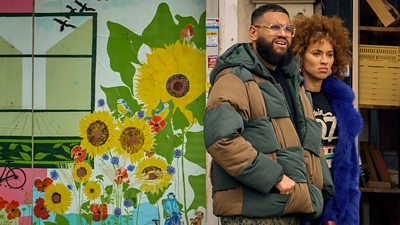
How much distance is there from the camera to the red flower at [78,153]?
655 centimetres

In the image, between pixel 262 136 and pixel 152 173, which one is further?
pixel 152 173

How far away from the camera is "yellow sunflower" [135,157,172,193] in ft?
21.3

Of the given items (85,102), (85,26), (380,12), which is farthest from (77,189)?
(380,12)

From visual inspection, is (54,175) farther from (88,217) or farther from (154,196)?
(154,196)

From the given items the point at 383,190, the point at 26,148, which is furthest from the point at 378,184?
the point at 26,148

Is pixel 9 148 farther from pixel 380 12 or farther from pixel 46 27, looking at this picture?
pixel 380 12

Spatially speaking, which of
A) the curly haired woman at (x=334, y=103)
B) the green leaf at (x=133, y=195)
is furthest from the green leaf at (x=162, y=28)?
the curly haired woman at (x=334, y=103)

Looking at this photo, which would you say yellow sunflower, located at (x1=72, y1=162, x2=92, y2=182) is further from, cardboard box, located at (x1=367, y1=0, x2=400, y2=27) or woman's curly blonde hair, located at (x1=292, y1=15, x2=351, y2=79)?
cardboard box, located at (x1=367, y1=0, x2=400, y2=27)

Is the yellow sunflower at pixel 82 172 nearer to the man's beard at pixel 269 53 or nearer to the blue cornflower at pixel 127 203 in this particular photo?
the blue cornflower at pixel 127 203

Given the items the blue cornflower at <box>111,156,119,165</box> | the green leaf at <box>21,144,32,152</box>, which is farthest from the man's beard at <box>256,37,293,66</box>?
the green leaf at <box>21,144,32,152</box>

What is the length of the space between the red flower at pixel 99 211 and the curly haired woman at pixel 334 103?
2252 millimetres

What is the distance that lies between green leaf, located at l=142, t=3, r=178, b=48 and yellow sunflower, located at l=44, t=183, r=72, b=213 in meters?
1.37

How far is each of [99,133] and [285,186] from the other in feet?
9.33

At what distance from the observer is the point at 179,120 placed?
6480 mm
